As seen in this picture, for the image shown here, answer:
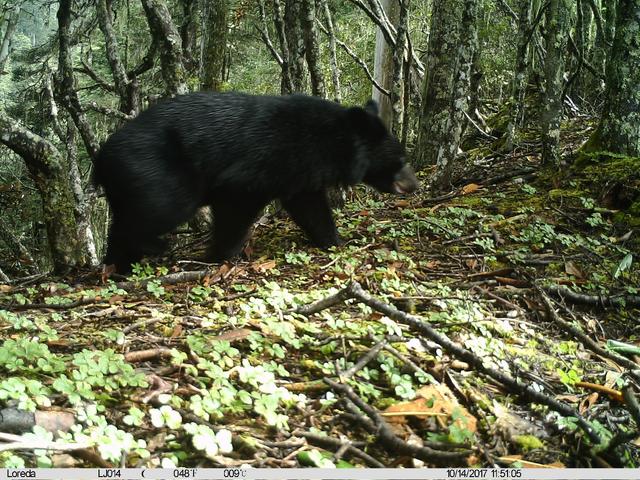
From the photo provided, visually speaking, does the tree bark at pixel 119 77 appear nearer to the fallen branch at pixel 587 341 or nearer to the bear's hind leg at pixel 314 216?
the bear's hind leg at pixel 314 216

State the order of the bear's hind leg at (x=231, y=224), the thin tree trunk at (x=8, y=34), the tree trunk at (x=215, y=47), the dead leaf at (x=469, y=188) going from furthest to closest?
the thin tree trunk at (x=8, y=34) → the tree trunk at (x=215, y=47) → the dead leaf at (x=469, y=188) → the bear's hind leg at (x=231, y=224)

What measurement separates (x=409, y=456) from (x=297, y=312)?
4.25 ft

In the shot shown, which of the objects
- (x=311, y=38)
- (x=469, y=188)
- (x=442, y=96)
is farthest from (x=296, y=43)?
(x=469, y=188)

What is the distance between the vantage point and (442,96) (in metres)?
7.68

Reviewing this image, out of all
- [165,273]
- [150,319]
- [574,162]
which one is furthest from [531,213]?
[150,319]

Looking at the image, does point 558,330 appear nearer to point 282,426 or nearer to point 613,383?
point 613,383

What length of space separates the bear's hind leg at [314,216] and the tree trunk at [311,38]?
1.97 meters

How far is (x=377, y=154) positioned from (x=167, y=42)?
8.41 ft

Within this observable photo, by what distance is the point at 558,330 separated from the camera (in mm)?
3682

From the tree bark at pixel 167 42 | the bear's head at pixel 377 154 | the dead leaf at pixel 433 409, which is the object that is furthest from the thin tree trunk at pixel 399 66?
the dead leaf at pixel 433 409

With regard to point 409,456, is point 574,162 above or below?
above

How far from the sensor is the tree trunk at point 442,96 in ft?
20.4

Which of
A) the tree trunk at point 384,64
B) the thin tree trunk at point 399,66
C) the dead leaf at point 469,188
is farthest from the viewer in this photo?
the tree trunk at point 384,64

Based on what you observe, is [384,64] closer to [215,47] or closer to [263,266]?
[215,47]
